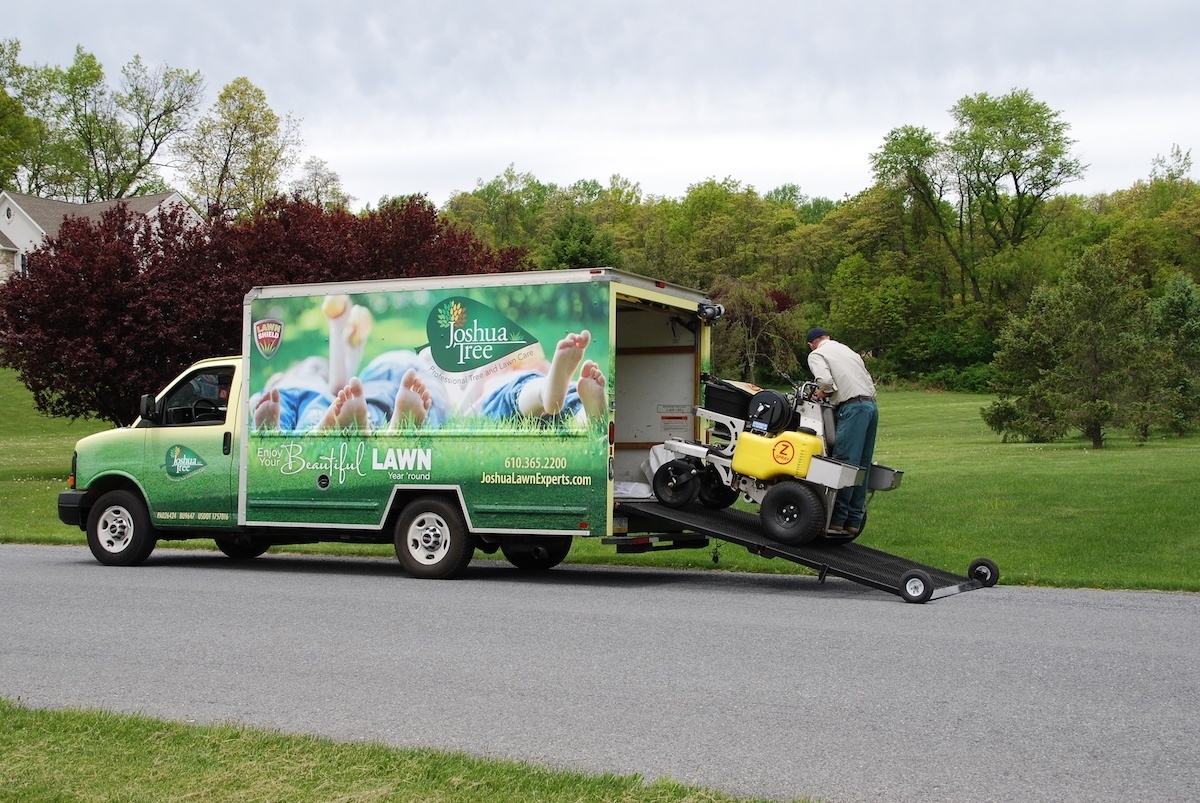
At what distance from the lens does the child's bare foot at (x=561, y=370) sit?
37.9 feet

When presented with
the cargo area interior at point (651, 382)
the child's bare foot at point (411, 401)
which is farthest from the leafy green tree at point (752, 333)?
the child's bare foot at point (411, 401)

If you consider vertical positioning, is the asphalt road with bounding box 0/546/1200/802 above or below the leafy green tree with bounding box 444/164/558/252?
below

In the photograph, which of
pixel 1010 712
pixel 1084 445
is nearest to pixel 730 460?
pixel 1010 712

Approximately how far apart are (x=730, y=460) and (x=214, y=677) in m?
5.83

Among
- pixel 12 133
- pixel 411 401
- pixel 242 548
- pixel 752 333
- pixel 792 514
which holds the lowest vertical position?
pixel 242 548

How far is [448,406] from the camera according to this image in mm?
12109

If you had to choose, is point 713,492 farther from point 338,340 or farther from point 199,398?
point 199,398

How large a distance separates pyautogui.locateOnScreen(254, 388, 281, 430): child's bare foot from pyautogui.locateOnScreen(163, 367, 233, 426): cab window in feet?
1.83

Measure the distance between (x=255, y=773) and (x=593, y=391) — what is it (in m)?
6.62

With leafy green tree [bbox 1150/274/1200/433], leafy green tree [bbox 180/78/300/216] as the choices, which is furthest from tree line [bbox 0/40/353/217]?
leafy green tree [bbox 1150/274/1200/433]

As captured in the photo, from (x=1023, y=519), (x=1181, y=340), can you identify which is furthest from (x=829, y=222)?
(x=1023, y=519)

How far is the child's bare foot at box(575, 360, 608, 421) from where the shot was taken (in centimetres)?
1143

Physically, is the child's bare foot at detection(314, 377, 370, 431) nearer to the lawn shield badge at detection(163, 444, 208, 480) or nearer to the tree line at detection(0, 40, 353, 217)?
the lawn shield badge at detection(163, 444, 208, 480)

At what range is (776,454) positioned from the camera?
11352 millimetres
